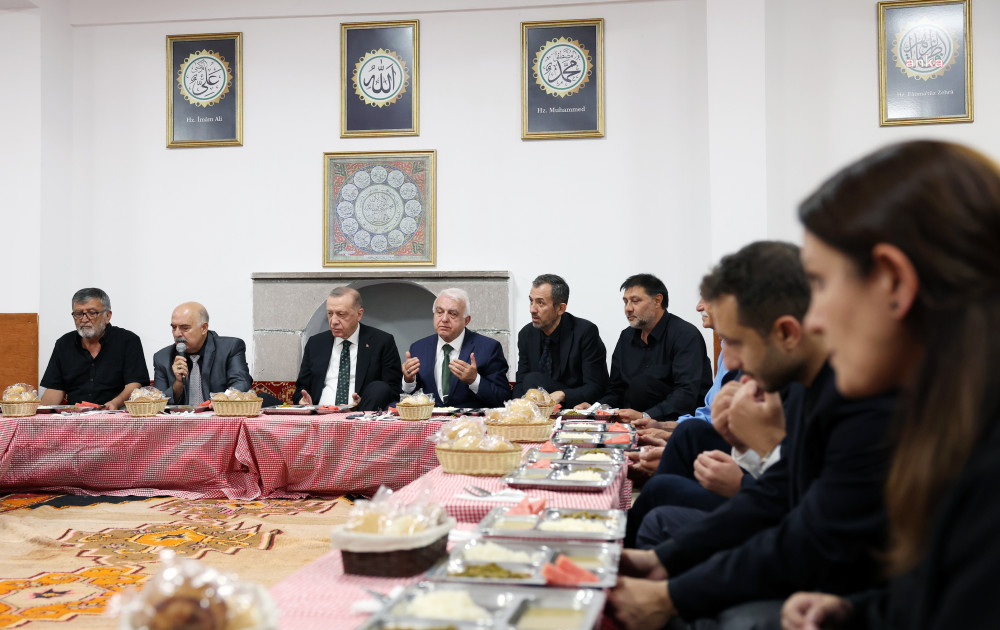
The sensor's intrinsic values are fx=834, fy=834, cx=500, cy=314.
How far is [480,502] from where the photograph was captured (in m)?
2.17

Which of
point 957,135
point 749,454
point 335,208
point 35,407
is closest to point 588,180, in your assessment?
point 335,208

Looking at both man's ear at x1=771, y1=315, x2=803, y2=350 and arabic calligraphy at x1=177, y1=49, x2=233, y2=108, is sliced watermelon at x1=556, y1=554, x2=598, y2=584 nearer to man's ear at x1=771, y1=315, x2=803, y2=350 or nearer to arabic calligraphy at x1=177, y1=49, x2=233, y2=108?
man's ear at x1=771, y1=315, x2=803, y2=350

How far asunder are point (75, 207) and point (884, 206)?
7779mm

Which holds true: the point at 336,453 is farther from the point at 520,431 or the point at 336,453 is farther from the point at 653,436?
the point at 653,436

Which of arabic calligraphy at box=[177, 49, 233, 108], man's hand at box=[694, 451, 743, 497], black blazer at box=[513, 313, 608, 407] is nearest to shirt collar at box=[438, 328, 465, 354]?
black blazer at box=[513, 313, 608, 407]

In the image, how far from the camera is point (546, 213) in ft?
23.2

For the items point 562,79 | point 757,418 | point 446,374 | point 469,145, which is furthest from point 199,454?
point 562,79

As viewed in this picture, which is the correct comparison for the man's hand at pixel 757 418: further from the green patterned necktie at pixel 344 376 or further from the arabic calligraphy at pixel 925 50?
the arabic calligraphy at pixel 925 50

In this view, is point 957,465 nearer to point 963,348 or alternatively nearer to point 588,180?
point 963,348

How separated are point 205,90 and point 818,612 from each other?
23.8 ft

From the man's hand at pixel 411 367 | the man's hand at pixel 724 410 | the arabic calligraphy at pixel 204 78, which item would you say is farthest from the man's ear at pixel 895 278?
the arabic calligraphy at pixel 204 78

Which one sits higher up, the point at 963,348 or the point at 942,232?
the point at 942,232

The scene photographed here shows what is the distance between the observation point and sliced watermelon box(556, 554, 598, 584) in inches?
56.3

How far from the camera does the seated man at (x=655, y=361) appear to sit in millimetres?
5004
